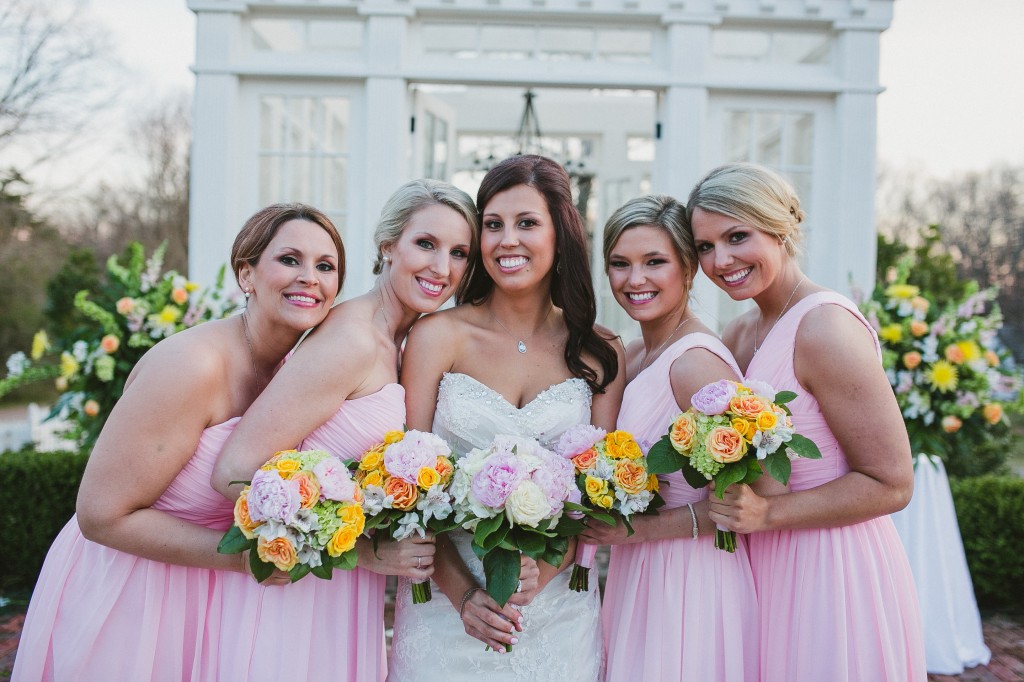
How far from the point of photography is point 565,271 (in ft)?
10.2

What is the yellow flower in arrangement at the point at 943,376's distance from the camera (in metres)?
4.73

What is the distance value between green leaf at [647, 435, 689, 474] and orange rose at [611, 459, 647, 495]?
5 cm

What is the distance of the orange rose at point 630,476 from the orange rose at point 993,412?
11.5ft

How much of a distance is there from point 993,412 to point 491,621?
156 inches

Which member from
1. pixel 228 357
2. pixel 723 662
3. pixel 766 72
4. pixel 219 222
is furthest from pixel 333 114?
pixel 723 662

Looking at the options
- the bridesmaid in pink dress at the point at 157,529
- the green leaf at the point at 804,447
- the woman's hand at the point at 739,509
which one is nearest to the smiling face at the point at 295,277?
the bridesmaid in pink dress at the point at 157,529

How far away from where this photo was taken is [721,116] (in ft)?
21.1

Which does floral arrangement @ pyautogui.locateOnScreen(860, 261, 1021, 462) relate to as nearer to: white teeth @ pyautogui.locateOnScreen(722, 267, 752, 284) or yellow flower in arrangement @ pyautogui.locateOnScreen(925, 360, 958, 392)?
yellow flower in arrangement @ pyautogui.locateOnScreen(925, 360, 958, 392)

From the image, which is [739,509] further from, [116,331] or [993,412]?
[116,331]

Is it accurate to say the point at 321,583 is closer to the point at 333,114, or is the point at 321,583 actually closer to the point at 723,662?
the point at 723,662

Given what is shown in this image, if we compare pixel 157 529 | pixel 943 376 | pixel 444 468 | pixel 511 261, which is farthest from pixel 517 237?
pixel 943 376

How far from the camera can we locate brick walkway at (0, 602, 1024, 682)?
4.82 meters

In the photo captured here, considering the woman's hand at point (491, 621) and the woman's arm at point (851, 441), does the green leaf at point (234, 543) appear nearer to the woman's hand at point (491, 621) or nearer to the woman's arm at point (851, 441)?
the woman's hand at point (491, 621)

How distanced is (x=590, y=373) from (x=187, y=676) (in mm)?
1902
